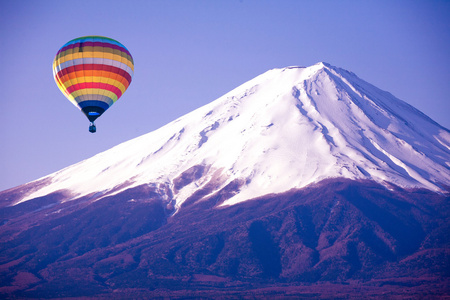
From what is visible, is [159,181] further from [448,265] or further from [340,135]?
[448,265]

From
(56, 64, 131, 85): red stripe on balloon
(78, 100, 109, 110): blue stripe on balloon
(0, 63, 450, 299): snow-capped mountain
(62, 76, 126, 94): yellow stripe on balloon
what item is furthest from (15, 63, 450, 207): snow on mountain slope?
(56, 64, 131, 85): red stripe on balloon

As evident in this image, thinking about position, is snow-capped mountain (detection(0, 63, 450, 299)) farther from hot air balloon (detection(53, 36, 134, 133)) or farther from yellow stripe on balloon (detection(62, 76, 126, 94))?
hot air balloon (detection(53, 36, 134, 133))

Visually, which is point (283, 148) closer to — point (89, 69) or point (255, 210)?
point (255, 210)

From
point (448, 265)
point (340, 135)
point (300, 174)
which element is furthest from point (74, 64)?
point (340, 135)

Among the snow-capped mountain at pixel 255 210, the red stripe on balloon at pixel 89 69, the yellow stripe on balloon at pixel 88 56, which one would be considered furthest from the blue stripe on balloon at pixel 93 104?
the snow-capped mountain at pixel 255 210

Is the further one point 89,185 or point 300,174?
point 89,185

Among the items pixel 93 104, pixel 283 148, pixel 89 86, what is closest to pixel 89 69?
pixel 89 86

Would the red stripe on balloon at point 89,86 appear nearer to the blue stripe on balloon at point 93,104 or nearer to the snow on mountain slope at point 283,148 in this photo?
the blue stripe on balloon at point 93,104
